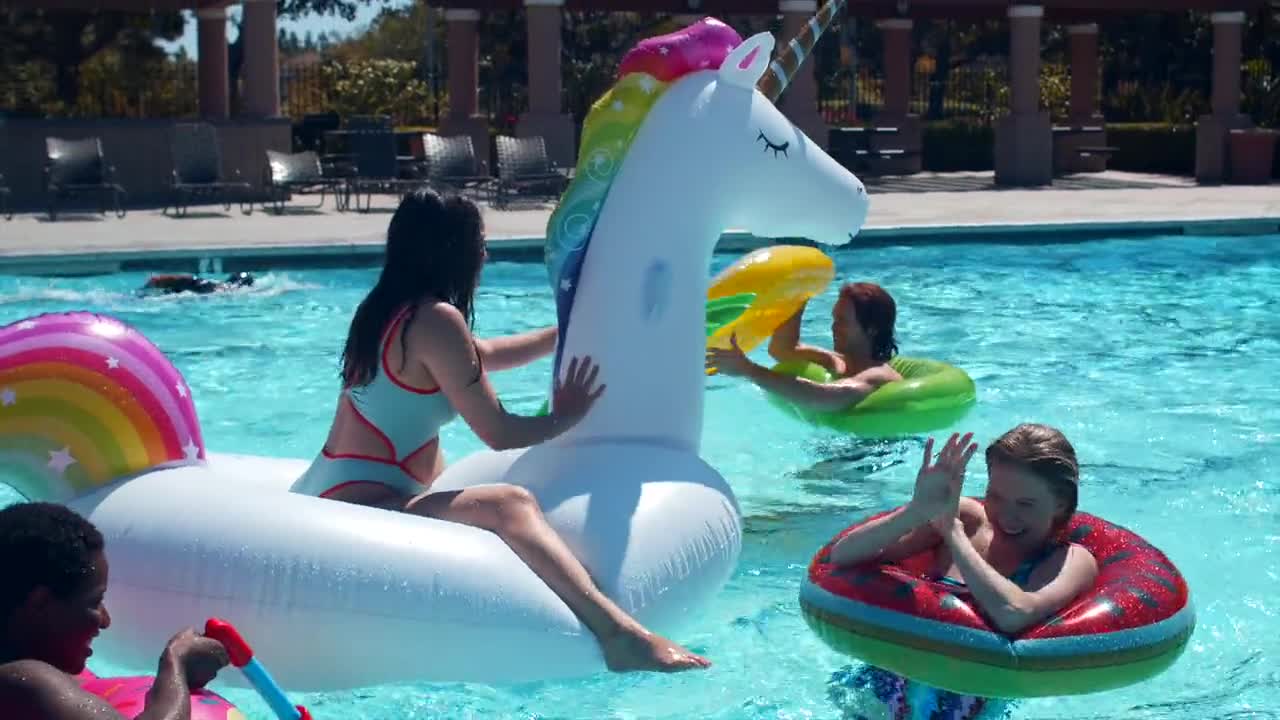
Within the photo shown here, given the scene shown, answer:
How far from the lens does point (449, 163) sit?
632 inches

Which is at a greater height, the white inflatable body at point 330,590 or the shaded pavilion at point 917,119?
the shaded pavilion at point 917,119

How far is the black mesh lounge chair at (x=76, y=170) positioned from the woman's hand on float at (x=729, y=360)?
1035cm

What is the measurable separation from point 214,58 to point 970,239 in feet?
34.1

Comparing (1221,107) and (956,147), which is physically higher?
(1221,107)

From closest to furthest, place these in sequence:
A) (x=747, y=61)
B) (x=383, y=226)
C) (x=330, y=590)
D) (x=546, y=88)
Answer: (x=330, y=590), (x=747, y=61), (x=383, y=226), (x=546, y=88)

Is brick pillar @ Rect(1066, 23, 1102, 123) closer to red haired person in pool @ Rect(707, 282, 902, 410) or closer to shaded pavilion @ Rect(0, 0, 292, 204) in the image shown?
shaded pavilion @ Rect(0, 0, 292, 204)

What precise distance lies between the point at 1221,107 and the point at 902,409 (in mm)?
15937

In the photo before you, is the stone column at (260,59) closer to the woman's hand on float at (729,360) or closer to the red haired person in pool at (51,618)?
the woman's hand on float at (729,360)

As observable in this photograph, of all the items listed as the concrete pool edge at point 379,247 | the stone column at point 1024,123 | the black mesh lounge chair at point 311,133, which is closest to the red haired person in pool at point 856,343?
the concrete pool edge at point 379,247

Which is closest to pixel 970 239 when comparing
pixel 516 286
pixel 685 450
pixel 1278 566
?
pixel 516 286

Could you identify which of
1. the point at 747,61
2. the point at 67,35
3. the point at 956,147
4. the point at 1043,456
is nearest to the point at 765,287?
the point at 747,61

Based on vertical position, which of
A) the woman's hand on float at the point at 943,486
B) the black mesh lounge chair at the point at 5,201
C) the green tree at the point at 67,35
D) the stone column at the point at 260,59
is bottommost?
the woman's hand on float at the point at 943,486

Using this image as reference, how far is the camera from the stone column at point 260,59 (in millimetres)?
16219

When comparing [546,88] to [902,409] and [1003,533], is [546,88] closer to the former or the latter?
[902,409]
